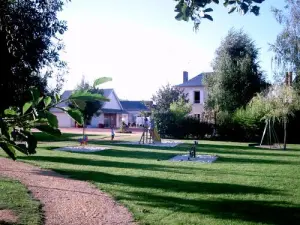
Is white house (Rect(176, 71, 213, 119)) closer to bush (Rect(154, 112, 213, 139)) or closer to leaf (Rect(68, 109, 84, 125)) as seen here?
bush (Rect(154, 112, 213, 139))

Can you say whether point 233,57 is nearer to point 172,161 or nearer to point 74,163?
point 172,161

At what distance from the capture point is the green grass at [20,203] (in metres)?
5.91

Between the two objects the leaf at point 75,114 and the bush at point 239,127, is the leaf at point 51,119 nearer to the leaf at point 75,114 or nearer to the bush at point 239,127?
the leaf at point 75,114

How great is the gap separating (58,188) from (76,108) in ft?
24.2

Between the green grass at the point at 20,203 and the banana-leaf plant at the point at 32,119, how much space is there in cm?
457

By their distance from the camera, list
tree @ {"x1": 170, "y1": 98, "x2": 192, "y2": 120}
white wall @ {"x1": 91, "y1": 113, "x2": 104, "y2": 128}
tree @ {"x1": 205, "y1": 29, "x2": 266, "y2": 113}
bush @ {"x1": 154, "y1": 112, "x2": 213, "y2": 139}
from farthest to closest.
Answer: white wall @ {"x1": 91, "y1": 113, "x2": 104, "y2": 128}, tree @ {"x1": 205, "y1": 29, "x2": 266, "y2": 113}, tree @ {"x1": 170, "y1": 98, "x2": 192, "y2": 120}, bush @ {"x1": 154, "y1": 112, "x2": 213, "y2": 139}

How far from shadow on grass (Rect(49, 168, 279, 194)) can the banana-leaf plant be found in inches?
278

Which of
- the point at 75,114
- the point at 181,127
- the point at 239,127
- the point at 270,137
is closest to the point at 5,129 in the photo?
the point at 75,114

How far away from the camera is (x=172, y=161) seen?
14.1m

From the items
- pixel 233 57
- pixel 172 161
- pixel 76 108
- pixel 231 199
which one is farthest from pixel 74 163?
pixel 233 57

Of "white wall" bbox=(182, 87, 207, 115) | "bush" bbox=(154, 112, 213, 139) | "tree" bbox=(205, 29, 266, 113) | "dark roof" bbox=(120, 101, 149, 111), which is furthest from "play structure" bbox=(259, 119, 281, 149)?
"dark roof" bbox=(120, 101, 149, 111)

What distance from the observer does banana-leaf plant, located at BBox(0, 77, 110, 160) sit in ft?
5.07

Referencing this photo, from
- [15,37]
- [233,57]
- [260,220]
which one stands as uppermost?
[233,57]

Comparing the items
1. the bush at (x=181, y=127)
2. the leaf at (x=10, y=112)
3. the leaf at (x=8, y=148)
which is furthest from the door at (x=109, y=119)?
the leaf at (x=10, y=112)
